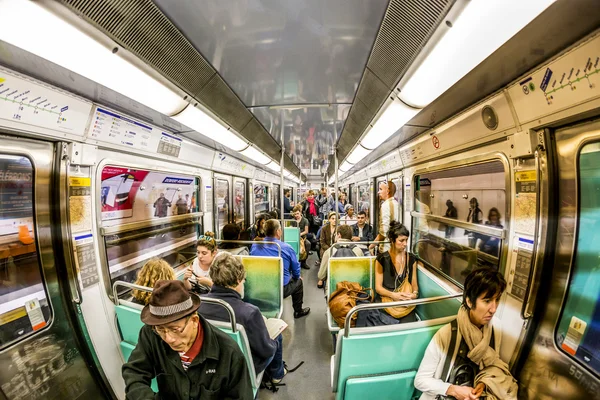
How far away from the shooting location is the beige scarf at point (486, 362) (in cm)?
167

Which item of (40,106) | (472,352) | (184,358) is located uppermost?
(40,106)

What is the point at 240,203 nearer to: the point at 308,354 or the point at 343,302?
the point at 308,354

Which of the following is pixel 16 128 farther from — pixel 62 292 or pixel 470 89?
pixel 470 89

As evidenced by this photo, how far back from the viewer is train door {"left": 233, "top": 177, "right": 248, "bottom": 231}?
6.98 metres

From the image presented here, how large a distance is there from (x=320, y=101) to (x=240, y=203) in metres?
5.05

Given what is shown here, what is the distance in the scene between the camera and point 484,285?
5.72ft

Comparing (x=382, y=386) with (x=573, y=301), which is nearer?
(x=573, y=301)

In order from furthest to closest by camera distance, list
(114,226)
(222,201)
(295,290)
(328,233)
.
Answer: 1. (222,201)
2. (328,233)
3. (295,290)
4. (114,226)

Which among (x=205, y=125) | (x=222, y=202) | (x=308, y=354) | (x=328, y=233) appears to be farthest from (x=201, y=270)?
(x=328, y=233)

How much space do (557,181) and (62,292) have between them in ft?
13.7

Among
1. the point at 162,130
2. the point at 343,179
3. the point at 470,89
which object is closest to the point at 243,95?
the point at 162,130

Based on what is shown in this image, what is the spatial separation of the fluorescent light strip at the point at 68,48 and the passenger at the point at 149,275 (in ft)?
5.34

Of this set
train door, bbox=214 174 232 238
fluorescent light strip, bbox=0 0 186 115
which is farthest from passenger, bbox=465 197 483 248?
train door, bbox=214 174 232 238

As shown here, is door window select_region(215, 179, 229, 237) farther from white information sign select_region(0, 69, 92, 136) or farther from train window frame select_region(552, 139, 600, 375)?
train window frame select_region(552, 139, 600, 375)
